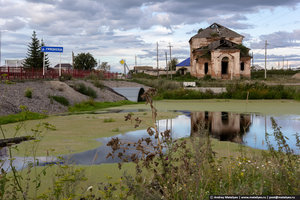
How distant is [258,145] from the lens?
7570 mm

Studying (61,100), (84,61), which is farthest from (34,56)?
(61,100)

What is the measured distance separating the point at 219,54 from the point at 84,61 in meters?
28.1

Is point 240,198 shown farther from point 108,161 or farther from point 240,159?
point 108,161

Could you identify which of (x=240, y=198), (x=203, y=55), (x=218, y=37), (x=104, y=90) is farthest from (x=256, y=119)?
(x=218, y=37)

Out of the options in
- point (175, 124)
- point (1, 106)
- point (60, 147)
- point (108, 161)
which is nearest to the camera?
point (108, 161)

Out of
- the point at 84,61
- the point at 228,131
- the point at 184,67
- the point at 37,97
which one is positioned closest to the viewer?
the point at 228,131

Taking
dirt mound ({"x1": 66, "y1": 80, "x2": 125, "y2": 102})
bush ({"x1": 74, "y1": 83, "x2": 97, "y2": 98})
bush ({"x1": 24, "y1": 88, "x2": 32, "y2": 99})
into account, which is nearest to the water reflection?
bush ({"x1": 24, "y1": 88, "x2": 32, "y2": 99})

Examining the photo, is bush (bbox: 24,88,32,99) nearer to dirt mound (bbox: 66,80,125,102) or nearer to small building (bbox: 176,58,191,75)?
dirt mound (bbox: 66,80,125,102)

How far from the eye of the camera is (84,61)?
6075 centimetres

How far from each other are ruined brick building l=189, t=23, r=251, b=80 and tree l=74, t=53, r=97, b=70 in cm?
2079

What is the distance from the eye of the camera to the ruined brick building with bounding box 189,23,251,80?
4341 centimetres

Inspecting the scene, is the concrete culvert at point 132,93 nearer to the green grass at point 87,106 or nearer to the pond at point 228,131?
the green grass at point 87,106

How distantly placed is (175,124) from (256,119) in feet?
11.1

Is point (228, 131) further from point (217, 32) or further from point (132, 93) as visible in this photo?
point (217, 32)
